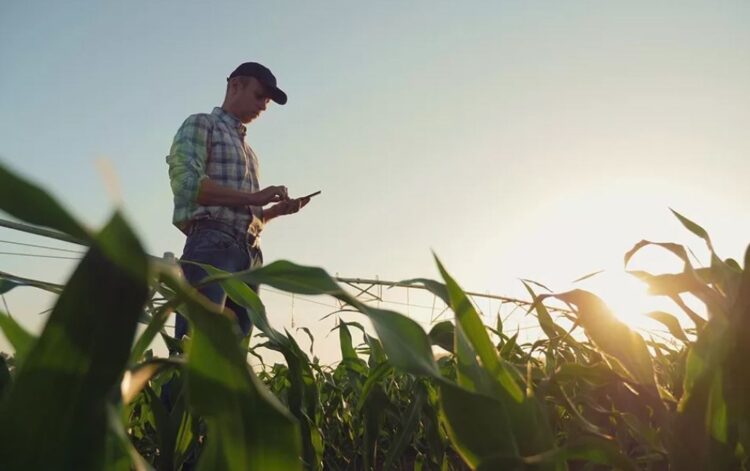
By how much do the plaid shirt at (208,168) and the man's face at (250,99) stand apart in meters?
0.18

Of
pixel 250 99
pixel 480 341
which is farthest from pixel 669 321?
pixel 250 99

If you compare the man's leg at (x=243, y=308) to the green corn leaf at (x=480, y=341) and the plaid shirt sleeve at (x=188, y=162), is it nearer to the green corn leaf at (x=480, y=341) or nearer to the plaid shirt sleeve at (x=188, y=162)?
the plaid shirt sleeve at (x=188, y=162)

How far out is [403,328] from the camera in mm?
353

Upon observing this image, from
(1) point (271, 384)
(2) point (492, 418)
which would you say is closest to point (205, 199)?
(1) point (271, 384)

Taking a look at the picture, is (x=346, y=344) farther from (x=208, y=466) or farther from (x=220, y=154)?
(x=220, y=154)

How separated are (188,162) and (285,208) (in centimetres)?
45

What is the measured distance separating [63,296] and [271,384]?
4.30ft

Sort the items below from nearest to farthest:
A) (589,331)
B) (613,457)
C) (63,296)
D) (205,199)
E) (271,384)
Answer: (63,296) → (613,457) → (589,331) → (271,384) → (205,199)

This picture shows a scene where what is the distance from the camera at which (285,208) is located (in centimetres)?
270

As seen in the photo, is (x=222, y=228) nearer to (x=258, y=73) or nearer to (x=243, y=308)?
(x=243, y=308)

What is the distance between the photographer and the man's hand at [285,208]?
259 centimetres

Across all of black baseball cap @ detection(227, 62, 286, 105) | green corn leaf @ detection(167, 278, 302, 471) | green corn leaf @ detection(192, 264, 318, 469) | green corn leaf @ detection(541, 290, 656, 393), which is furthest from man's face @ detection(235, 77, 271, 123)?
green corn leaf @ detection(167, 278, 302, 471)

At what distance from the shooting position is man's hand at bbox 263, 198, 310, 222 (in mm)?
2588

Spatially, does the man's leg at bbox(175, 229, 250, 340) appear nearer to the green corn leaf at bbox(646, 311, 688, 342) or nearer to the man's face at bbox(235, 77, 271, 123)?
the man's face at bbox(235, 77, 271, 123)
